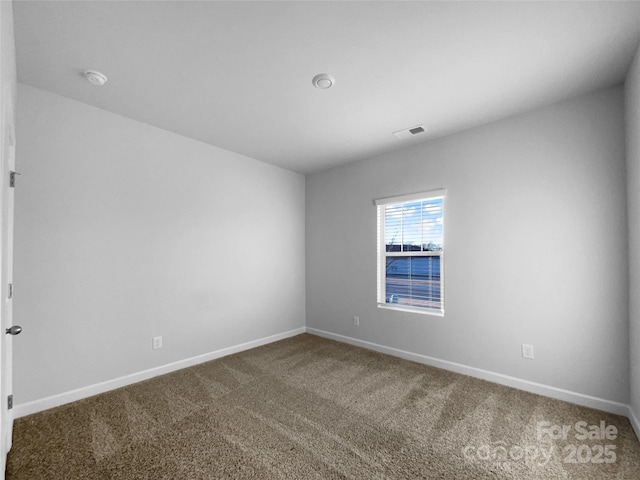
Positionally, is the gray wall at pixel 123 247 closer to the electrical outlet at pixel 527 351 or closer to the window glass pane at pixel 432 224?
the window glass pane at pixel 432 224

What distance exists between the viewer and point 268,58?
2.09 metres

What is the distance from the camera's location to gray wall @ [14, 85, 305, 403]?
95.5 inches

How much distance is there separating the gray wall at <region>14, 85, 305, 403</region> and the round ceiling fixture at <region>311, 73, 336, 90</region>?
1863mm

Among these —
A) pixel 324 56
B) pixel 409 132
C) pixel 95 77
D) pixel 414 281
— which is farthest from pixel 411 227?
pixel 95 77

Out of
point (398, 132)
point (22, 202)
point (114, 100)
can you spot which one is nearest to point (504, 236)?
point (398, 132)

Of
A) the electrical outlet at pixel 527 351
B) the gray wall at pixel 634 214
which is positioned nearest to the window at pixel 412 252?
the electrical outlet at pixel 527 351

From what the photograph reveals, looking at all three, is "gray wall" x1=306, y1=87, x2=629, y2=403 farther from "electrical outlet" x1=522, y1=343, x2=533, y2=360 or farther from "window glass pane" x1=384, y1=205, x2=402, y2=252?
"window glass pane" x1=384, y1=205, x2=402, y2=252

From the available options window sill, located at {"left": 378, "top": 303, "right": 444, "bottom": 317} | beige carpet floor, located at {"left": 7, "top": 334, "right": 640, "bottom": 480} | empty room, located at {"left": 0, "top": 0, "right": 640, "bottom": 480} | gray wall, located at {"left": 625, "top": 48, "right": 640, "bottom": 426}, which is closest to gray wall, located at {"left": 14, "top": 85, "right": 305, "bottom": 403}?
empty room, located at {"left": 0, "top": 0, "right": 640, "bottom": 480}

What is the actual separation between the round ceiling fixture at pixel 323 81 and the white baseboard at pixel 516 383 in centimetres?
306

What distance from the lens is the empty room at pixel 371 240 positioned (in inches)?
71.5

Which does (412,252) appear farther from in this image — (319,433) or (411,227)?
(319,433)

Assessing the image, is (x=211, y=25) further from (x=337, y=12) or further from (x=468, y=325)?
(x=468, y=325)

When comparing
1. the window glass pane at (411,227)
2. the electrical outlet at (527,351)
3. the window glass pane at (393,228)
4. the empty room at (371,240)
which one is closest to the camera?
the empty room at (371,240)

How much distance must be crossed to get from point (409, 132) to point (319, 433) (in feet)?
9.93
